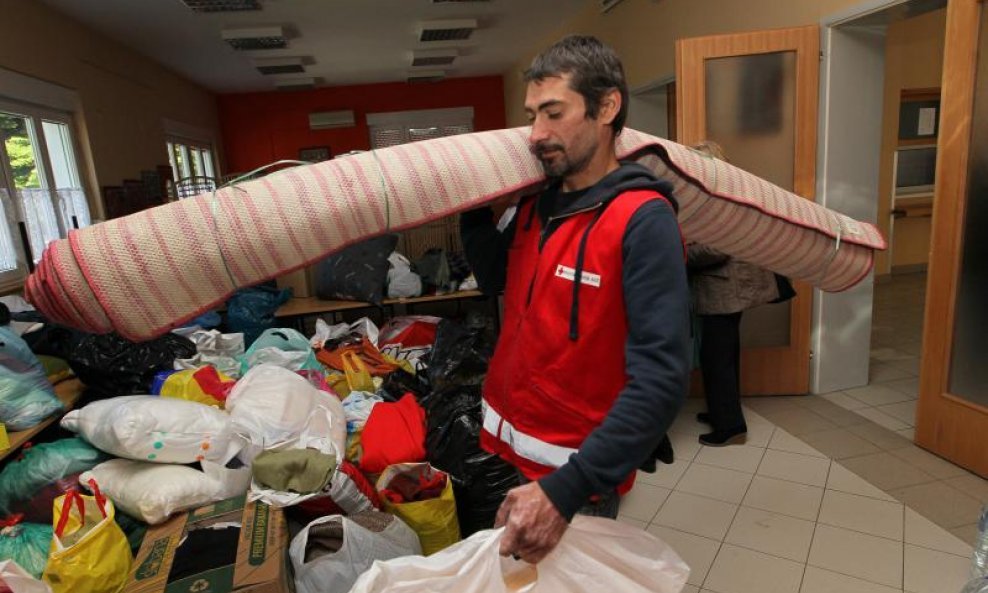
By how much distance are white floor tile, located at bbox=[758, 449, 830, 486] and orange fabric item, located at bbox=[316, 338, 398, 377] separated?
181 cm

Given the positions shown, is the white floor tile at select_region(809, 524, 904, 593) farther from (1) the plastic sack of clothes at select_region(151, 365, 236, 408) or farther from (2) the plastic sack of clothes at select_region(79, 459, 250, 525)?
(1) the plastic sack of clothes at select_region(151, 365, 236, 408)

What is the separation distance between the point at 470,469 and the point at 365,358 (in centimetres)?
110

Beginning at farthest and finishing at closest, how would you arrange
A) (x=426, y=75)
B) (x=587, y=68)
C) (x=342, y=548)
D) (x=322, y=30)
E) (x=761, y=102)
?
1. (x=426, y=75)
2. (x=322, y=30)
3. (x=761, y=102)
4. (x=342, y=548)
5. (x=587, y=68)

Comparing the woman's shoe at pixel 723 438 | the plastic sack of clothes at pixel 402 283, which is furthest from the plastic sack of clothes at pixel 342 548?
the plastic sack of clothes at pixel 402 283

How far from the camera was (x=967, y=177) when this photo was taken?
232cm

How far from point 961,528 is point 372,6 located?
16.4 feet

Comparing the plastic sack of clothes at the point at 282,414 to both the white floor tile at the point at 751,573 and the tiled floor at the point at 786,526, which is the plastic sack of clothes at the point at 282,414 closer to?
the tiled floor at the point at 786,526

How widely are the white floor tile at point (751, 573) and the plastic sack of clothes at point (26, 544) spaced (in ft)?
6.36

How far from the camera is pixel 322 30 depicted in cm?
536

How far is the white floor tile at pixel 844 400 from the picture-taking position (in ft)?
10.3

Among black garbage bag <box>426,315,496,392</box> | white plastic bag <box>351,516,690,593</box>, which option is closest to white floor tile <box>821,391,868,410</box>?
black garbage bag <box>426,315,496,392</box>

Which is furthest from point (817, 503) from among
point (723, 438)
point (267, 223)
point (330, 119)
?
point (330, 119)

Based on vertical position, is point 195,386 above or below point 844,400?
above

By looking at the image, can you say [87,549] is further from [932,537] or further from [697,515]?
[932,537]
